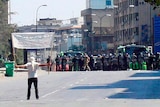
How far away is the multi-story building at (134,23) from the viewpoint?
107 metres

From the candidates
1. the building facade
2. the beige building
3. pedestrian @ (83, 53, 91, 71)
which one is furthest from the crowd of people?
the building facade

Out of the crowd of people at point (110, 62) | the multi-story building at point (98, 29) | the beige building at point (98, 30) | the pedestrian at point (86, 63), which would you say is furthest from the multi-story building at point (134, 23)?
the pedestrian at point (86, 63)

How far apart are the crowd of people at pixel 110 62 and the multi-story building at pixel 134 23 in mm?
39318

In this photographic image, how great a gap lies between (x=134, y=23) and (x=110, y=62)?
53.3 m

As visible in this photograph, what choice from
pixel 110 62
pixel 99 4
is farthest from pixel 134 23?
pixel 110 62

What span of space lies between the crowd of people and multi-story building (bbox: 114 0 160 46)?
39318mm

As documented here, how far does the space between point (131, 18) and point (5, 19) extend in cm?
4144

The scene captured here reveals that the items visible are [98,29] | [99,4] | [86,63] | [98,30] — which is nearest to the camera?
[86,63]

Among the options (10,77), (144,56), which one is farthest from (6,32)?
(10,77)

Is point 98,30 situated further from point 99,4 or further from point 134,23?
point 134,23

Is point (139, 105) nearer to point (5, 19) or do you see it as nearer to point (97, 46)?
point (5, 19)

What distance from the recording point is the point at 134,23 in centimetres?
11550

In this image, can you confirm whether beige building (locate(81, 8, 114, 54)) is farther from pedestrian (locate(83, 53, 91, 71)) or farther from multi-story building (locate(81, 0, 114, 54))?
pedestrian (locate(83, 53, 91, 71))

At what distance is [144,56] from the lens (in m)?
61.2
